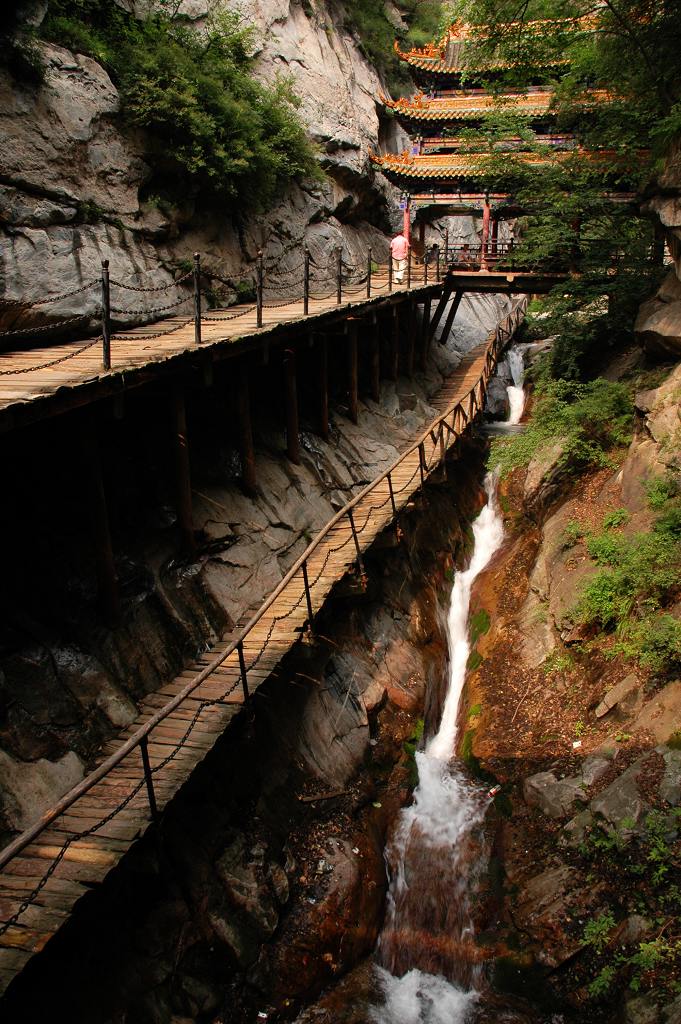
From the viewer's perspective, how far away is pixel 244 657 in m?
8.97

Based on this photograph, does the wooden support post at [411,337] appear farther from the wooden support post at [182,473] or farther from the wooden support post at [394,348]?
the wooden support post at [182,473]

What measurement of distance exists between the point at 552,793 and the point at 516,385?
18.6 meters

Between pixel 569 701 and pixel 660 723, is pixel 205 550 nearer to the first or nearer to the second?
pixel 569 701

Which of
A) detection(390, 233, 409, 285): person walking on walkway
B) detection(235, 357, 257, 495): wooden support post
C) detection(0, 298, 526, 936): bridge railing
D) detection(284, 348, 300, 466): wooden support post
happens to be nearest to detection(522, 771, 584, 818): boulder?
detection(0, 298, 526, 936): bridge railing

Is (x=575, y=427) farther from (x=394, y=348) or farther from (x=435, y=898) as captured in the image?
(x=435, y=898)

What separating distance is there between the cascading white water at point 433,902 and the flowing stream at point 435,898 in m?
0.01

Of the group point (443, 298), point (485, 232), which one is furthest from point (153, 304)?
point (485, 232)

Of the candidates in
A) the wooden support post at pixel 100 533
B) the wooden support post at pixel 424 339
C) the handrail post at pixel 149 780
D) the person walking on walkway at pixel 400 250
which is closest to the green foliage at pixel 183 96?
the person walking on walkway at pixel 400 250

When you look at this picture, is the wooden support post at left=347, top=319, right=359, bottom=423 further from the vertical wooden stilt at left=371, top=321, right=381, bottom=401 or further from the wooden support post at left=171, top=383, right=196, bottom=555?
the wooden support post at left=171, top=383, right=196, bottom=555

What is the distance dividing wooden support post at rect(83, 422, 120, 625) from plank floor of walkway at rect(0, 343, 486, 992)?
1.24 metres

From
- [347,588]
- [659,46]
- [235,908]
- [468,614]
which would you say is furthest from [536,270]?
[235,908]

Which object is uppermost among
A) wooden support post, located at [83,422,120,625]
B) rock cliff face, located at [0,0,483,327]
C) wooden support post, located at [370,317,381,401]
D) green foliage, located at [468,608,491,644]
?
rock cliff face, located at [0,0,483,327]

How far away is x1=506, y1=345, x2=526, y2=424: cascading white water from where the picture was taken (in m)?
23.6

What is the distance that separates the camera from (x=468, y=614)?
13.8m
